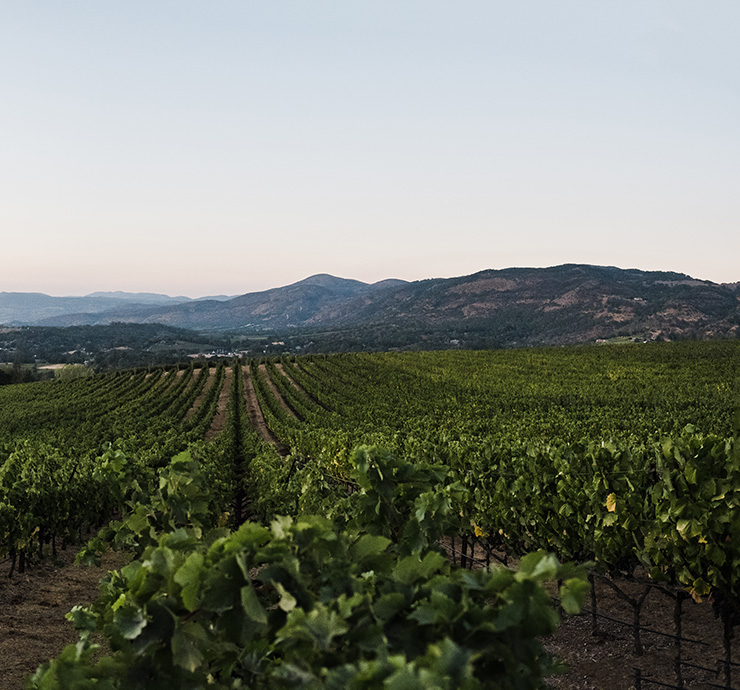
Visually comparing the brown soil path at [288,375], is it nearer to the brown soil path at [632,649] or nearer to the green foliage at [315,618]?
the brown soil path at [632,649]

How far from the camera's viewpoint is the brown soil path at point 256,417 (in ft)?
129

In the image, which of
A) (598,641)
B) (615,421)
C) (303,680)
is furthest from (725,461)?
(615,421)

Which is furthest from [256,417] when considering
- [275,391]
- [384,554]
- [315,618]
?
[315,618]

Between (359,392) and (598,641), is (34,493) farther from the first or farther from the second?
(359,392)

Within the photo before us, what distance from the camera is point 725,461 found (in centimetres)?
693

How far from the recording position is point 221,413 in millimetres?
56906

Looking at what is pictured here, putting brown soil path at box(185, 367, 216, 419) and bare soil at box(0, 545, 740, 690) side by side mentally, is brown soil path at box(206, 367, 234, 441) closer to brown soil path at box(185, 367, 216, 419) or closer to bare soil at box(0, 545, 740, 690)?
brown soil path at box(185, 367, 216, 419)

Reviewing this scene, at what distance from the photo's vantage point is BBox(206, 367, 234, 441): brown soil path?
4569cm

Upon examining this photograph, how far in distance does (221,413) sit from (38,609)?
47189 mm

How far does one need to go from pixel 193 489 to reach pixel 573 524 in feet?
23.0


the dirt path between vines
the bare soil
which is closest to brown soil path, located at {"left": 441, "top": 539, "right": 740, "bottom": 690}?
the bare soil

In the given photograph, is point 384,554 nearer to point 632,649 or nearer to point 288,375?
point 632,649

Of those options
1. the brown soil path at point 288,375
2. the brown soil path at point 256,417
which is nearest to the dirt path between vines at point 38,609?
the brown soil path at point 256,417

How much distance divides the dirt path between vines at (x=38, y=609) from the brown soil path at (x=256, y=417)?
1685 cm
